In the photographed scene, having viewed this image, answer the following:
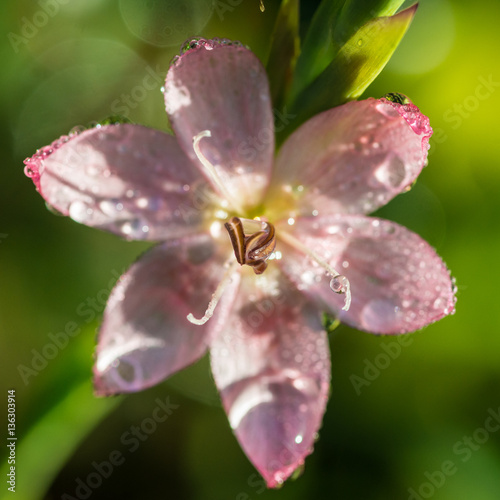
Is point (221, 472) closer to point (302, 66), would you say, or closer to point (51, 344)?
point (51, 344)

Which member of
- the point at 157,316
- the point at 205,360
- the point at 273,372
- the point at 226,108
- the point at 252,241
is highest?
the point at 226,108

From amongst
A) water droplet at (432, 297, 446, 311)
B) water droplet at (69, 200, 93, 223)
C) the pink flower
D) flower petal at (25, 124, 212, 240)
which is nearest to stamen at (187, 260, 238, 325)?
the pink flower

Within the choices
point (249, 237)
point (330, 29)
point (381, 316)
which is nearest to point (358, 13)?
point (330, 29)

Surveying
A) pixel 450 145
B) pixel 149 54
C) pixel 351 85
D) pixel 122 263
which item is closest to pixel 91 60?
pixel 149 54

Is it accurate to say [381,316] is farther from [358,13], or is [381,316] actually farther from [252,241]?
[358,13]

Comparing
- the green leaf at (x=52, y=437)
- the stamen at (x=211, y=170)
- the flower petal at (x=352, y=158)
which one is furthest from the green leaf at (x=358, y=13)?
the green leaf at (x=52, y=437)

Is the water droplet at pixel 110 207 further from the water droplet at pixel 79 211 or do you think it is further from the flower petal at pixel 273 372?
the flower petal at pixel 273 372
